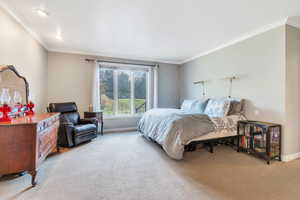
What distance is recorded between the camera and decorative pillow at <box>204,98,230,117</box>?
3156mm

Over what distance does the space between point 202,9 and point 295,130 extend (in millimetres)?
2819

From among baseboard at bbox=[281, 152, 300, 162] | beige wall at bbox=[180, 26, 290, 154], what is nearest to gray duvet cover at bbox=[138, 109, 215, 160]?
beige wall at bbox=[180, 26, 290, 154]

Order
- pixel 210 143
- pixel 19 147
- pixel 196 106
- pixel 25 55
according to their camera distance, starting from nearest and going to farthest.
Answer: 1. pixel 19 147
2. pixel 25 55
3. pixel 210 143
4. pixel 196 106

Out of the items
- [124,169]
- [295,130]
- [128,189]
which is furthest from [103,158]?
[295,130]

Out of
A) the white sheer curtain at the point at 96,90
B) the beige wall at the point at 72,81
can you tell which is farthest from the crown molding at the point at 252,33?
the beige wall at the point at 72,81

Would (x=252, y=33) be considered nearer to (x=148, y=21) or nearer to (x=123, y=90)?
(x=148, y=21)

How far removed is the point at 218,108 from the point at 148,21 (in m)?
2.41

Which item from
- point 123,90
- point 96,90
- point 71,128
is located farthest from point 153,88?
point 71,128

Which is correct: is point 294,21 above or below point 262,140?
above

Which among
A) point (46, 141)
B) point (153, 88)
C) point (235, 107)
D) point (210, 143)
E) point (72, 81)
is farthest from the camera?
point (153, 88)

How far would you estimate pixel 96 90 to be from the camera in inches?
175

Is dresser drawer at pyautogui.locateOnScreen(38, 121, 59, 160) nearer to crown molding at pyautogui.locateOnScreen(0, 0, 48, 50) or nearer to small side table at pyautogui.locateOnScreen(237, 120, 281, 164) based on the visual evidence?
crown molding at pyautogui.locateOnScreen(0, 0, 48, 50)

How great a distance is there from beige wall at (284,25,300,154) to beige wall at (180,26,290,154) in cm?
9

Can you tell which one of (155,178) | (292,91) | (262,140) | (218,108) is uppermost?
(292,91)
